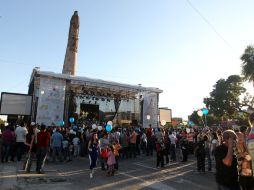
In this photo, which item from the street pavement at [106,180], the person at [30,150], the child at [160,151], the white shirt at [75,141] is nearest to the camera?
the street pavement at [106,180]

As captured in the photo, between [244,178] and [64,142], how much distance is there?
1108cm

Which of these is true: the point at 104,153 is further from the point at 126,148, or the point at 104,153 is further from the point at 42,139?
the point at 126,148

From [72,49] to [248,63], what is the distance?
68.2 ft

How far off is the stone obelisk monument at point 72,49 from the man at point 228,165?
3118 centimetres

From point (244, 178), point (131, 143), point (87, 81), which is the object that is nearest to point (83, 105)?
point (87, 81)

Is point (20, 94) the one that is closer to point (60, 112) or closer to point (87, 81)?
Answer: point (60, 112)

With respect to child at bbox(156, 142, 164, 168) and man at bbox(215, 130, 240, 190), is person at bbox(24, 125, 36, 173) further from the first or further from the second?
man at bbox(215, 130, 240, 190)

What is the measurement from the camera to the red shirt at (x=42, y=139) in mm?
10227

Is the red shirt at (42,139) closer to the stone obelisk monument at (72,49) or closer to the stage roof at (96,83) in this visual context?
the stage roof at (96,83)

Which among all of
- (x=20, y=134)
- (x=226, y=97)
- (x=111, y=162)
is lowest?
(x=111, y=162)

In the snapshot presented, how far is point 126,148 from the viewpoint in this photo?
16.2 m

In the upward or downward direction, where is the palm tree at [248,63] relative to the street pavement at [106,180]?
upward

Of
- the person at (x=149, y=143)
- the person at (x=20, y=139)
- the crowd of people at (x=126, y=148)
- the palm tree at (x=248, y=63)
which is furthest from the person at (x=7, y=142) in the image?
the palm tree at (x=248, y=63)

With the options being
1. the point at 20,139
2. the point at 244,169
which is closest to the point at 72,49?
the point at 20,139
